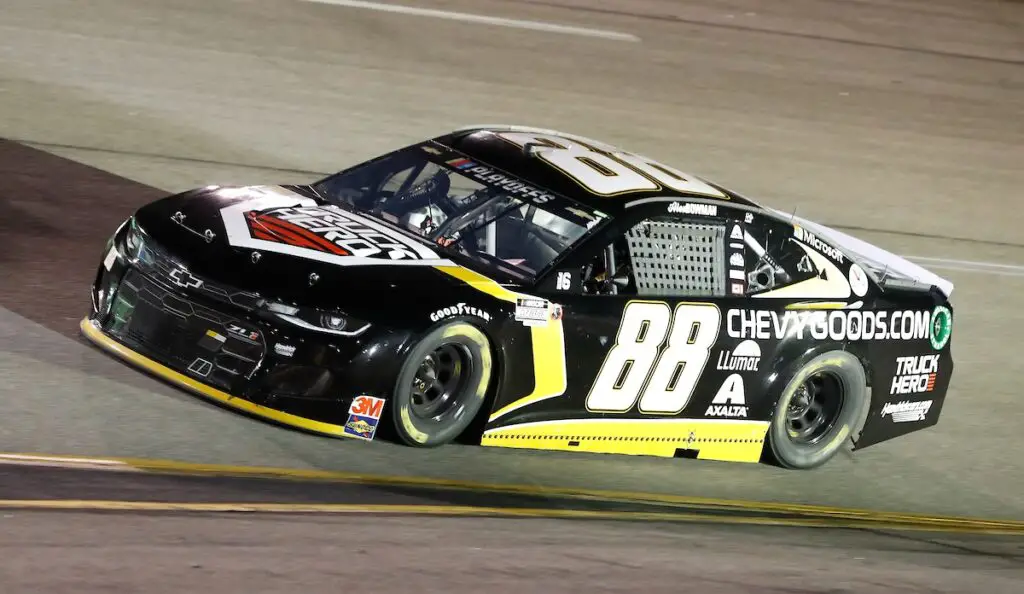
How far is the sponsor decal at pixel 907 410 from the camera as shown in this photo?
8.66 meters

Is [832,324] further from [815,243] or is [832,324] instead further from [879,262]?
[879,262]

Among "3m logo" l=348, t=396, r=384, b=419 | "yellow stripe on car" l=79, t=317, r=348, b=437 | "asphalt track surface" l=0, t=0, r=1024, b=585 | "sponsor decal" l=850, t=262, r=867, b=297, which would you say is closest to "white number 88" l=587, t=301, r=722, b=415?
"asphalt track surface" l=0, t=0, r=1024, b=585

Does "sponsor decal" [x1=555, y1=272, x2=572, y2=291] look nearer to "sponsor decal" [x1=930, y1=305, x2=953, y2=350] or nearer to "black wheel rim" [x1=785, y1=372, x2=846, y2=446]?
"black wheel rim" [x1=785, y1=372, x2=846, y2=446]

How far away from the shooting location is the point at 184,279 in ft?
22.7

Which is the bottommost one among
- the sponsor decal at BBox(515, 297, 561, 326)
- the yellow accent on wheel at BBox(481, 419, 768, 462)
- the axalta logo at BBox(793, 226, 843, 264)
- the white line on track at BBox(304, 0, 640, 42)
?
the yellow accent on wheel at BBox(481, 419, 768, 462)

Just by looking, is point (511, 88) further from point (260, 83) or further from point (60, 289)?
point (60, 289)

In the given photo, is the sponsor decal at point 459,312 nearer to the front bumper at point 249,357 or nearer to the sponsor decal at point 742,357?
the front bumper at point 249,357

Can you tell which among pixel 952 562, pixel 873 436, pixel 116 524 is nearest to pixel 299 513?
pixel 116 524

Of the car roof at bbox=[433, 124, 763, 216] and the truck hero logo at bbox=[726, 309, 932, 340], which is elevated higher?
the car roof at bbox=[433, 124, 763, 216]

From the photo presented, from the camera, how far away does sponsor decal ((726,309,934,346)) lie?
786 centimetres

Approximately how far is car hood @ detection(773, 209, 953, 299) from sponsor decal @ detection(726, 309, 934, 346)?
274 mm

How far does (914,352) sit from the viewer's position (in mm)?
8672

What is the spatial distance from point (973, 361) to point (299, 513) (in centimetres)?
591

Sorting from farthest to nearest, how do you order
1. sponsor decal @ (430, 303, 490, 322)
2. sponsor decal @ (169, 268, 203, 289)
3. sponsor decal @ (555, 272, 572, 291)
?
sponsor decal @ (555, 272, 572, 291)
sponsor decal @ (169, 268, 203, 289)
sponsor decal @ (430, 303, 490, 322)
